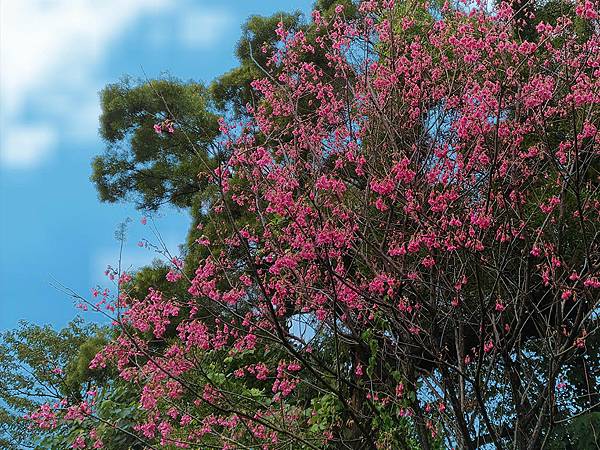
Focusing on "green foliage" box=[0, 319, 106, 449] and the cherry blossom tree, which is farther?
"green foliage" box=[0, 319, 106, 449]

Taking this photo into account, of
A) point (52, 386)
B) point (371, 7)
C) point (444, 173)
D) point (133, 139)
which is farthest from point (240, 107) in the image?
point (444, 173)

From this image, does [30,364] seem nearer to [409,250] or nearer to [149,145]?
[149,145]

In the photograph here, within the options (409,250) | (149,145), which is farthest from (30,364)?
(409,250)

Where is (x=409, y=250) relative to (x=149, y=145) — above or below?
below

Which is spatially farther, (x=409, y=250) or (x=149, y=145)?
(x=149, y=145)

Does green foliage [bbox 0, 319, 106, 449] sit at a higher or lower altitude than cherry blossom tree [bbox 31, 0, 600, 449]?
higher

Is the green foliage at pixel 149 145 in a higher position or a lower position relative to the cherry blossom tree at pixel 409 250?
higher

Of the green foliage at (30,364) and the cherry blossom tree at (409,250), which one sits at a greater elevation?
the green foliage at (30,364)

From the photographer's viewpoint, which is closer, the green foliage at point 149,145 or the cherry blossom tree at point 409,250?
the cherry blossom tree at point 409,250

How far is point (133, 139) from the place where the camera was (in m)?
12.3

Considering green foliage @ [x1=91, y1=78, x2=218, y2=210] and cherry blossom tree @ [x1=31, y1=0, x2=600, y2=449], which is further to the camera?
green foliage @ [x1=91, y1=78, x2=218, y2=210]

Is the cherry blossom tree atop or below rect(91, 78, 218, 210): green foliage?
below

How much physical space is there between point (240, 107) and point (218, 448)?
841 centimetres

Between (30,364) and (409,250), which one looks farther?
(30,364)
